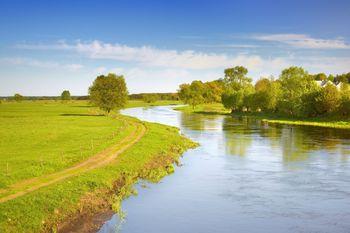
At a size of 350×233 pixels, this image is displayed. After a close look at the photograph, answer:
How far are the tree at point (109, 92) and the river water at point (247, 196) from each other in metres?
64.4

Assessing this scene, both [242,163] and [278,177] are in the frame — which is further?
[242,163]

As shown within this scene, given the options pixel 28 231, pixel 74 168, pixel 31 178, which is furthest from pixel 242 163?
pixel 28 231

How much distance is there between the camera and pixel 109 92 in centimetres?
11194

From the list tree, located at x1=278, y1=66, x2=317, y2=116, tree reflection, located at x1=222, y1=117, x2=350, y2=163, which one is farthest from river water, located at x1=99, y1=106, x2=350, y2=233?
tree, located at x1=278, y1=66, x2=317, y2=116

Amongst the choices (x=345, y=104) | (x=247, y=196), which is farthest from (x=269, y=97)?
(x=247, y=196)

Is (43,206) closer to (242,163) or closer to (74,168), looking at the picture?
(74,168)

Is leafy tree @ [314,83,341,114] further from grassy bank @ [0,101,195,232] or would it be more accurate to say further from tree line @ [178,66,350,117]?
grassy bank @ [0,101,195,232]

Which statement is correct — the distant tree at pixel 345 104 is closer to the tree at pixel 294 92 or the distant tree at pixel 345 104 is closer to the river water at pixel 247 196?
the tree at pixel 294 92

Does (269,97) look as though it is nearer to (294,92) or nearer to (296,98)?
(294,92)

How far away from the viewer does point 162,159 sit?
45375 millimetres

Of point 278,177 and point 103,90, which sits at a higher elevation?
point 103,90

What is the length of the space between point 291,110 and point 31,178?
9938cm

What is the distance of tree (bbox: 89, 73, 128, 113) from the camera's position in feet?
369

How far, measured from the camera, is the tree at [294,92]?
109 metres
